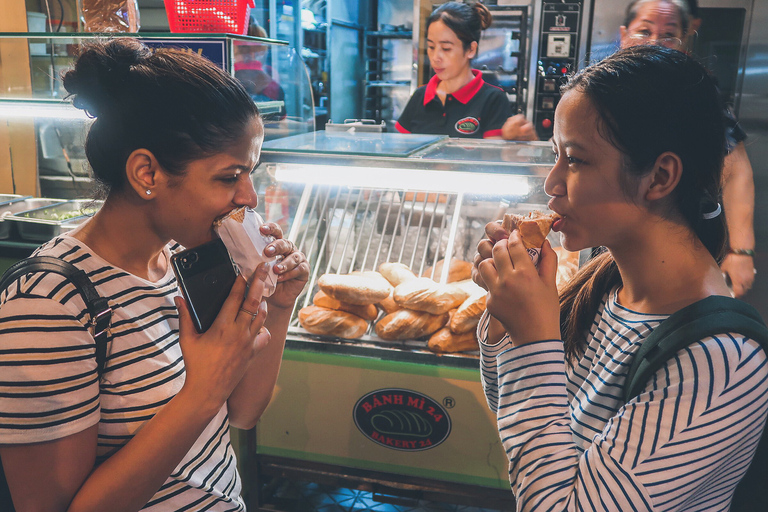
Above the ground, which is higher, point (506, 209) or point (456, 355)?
point (506, 209)

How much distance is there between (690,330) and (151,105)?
1077mm

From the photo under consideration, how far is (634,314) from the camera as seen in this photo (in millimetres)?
1175

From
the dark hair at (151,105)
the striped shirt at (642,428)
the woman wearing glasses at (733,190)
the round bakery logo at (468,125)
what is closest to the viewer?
the striped shirt at (642,428)

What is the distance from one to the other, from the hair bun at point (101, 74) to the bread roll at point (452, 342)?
4.74ft

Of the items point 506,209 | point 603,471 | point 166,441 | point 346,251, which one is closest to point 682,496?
point 603,471

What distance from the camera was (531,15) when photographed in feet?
17.3

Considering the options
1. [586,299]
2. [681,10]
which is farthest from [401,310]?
[681,10]

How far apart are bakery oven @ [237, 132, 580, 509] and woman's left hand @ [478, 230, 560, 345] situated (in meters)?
0.94

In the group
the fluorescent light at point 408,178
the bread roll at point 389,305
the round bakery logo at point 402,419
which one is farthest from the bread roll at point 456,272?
the round bakery logo at point 402,419

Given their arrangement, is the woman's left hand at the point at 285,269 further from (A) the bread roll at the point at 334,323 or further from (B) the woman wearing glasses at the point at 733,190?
(B) the woman wearing glasses at the point at 733,190

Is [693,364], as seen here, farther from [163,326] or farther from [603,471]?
[163,326]

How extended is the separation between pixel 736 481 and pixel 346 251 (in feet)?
6.84

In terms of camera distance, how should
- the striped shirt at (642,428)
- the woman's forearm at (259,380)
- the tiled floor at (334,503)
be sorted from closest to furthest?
1. the striped shirt at (642,428)
2. the woman's forearm at (259,380)
3. the tiled floor at (334,503)

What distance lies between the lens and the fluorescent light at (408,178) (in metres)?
2.18
